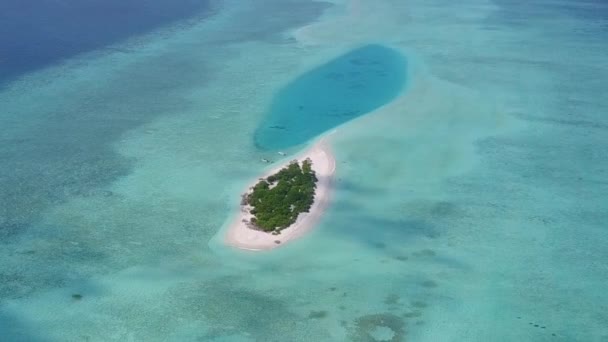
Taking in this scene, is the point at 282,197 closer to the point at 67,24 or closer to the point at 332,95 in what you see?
the point at 332,95

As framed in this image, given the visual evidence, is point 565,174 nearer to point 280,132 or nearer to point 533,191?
point 533,191

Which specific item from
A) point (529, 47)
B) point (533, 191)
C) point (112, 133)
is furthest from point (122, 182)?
point (529, 47)

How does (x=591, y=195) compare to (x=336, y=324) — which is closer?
(x=336, y=324)

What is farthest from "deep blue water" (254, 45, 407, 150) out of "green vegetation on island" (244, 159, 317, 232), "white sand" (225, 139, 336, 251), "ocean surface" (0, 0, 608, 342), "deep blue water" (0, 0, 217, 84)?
"deep blue water" (0, 0, 217, 84)

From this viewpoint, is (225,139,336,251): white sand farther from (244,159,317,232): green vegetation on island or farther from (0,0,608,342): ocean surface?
(0,0,608,342): ocean surface

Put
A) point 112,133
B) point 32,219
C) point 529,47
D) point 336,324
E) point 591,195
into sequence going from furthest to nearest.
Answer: point 529,47 → point 112,133 → point 591,195 → point 32,219 → point 336,324

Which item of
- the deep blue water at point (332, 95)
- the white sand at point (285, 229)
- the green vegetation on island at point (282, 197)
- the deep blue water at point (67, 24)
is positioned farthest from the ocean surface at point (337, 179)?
the green vegetation on island at point (282, 197)
